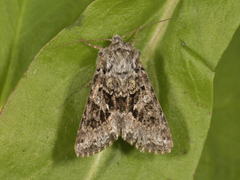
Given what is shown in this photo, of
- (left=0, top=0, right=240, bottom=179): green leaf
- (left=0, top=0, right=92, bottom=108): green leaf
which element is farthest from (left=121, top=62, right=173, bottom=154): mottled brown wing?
(left=0, top=0, right=92, bottom=108): green leaf

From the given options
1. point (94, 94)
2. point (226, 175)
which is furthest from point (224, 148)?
point (94, 94)

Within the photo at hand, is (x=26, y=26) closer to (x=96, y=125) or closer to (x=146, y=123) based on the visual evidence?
(x=96, y=125)

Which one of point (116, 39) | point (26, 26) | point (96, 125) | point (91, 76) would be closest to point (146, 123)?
point (96, 125)

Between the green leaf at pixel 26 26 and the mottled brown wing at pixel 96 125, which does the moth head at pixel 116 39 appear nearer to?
the mottled brown wing at pixel 96 125

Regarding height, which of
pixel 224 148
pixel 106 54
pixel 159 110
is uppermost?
pixel 106 54

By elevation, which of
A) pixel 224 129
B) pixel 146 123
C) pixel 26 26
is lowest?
pixel 224 129

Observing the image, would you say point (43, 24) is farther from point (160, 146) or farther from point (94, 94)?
point (160, 146)

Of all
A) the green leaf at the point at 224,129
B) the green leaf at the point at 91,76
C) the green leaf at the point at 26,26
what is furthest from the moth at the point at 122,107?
the green leaf at the point at 224,129

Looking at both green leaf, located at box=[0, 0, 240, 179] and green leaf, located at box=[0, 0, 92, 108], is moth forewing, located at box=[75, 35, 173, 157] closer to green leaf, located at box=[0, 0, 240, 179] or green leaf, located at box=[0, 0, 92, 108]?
green leaf, located at box=[0, 0, 240, 179]
